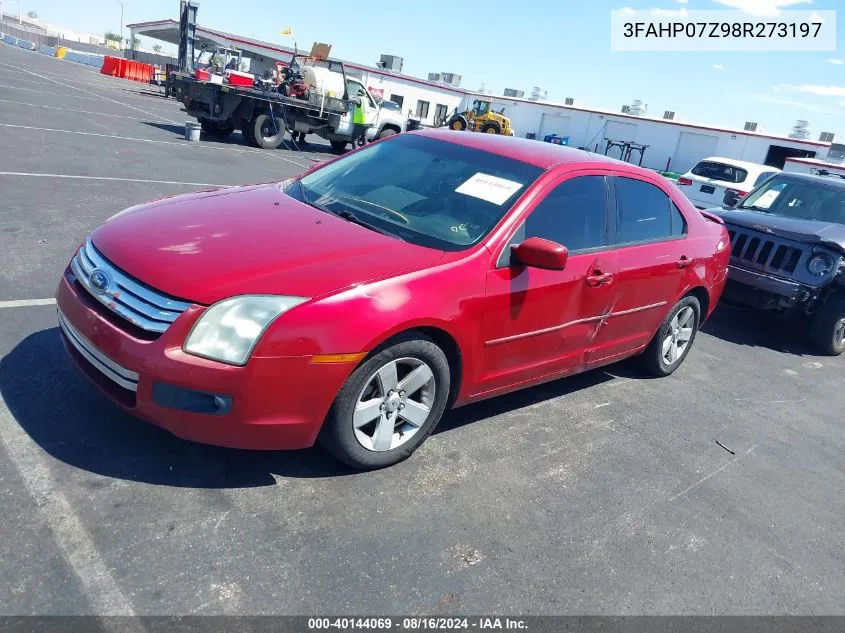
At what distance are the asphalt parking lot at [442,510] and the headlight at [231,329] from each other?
2.17 ft

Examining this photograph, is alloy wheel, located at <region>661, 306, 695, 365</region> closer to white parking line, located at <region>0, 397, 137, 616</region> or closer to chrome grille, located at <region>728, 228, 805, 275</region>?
chrome grille, located at <region>728, 228, 805, 275</region>

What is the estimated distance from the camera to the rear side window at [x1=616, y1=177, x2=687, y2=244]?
4.48 metres

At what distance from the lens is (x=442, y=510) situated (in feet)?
10.3

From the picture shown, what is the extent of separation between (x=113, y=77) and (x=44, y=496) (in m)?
41.4

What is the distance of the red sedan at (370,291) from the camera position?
282cm

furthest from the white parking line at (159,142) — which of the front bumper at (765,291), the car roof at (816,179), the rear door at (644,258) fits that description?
the rear door at (644,258)

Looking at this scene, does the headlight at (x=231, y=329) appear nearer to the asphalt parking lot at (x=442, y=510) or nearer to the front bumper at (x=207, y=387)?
the front bumper at (x=207, y=387)

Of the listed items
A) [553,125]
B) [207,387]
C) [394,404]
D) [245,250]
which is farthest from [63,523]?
[553,125]

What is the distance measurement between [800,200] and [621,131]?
1293 inches

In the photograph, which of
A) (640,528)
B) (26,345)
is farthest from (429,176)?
(26,345)

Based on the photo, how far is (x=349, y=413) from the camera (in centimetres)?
307

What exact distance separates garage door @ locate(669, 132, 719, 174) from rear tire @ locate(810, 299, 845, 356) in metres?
30.0

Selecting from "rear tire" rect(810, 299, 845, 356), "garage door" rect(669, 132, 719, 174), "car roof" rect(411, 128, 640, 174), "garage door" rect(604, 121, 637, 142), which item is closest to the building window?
"garage door" rect(604, 121, 637, 142)

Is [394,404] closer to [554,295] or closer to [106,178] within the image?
[554,295]
